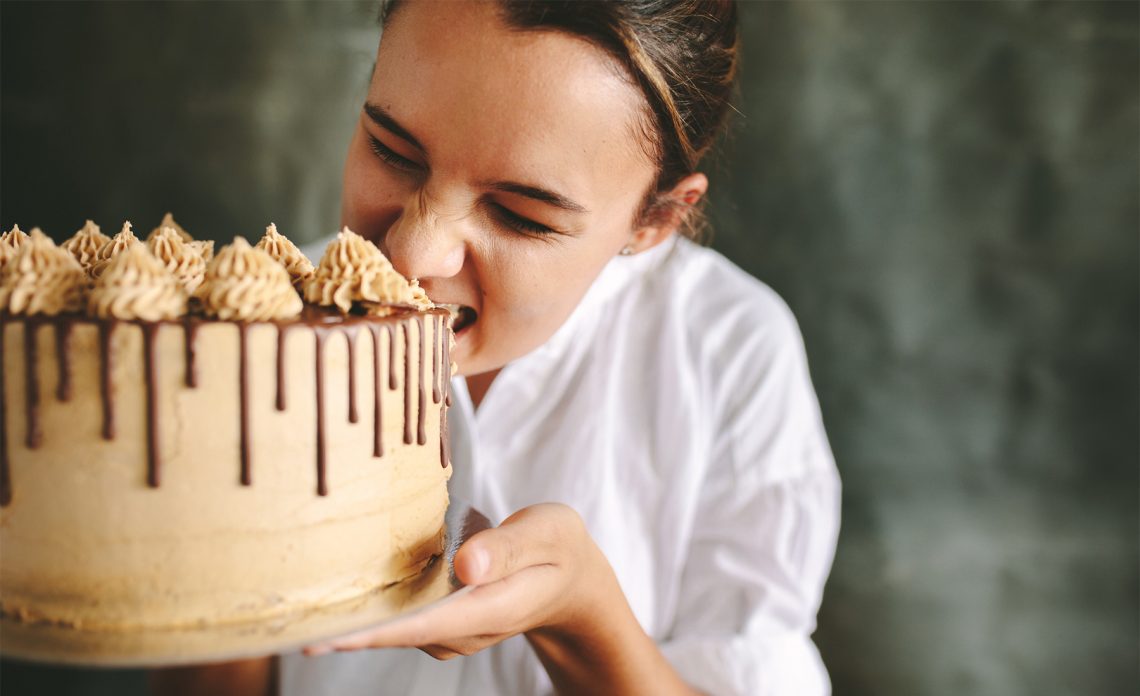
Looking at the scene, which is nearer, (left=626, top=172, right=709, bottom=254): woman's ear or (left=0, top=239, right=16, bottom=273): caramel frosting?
(left=0, top=239, right=16, bottom=273): caramel frosting

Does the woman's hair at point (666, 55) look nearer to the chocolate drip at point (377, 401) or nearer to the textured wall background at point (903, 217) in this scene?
the chocolate drip at point (377, 401)

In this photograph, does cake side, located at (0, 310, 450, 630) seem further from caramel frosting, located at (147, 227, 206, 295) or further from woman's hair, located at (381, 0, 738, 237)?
woman's hair, located at (381, 0, 738, 237)

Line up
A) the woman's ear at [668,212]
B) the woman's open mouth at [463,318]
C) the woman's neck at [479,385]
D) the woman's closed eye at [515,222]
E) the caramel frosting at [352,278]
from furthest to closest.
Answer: the woman's neck at [479,385] < the woman's ear at [668,212] < the woman's open mouth at [463,318] < the woman's closed eye at [515,222] < the caramel frosting at [352,278]

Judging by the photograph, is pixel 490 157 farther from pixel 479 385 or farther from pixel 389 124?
pixel 479 385

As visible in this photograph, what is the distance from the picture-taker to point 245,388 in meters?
0.99

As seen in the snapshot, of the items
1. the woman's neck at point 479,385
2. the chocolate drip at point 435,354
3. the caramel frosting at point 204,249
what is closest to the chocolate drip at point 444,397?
the chocolate drip at point 435,354

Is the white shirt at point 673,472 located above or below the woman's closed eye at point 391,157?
below

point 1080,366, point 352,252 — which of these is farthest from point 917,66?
point 352,252

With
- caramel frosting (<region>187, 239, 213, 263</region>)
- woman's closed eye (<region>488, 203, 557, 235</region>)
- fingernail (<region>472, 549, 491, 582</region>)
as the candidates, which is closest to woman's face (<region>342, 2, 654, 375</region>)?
woman's closed eye (<region>488, 203, 557, 235</region>)

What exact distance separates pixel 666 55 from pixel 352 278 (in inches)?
25.4

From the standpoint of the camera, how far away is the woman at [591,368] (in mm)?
1245

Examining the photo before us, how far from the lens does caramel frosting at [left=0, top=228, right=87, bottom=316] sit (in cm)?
97

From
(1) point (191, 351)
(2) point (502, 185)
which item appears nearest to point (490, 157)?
(2) point (502, 185)

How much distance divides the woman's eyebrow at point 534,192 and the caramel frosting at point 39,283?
560 millimetres
